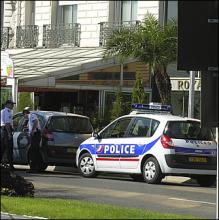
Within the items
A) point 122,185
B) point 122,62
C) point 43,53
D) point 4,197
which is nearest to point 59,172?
point 122,185

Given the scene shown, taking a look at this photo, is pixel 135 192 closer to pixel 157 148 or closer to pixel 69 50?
pixel 157 148

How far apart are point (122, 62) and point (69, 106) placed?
15.1 ft

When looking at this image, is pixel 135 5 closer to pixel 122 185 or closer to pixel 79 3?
pixel 79 3

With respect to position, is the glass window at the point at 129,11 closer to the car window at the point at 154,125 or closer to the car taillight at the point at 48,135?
the car taillight at the point at 48,135

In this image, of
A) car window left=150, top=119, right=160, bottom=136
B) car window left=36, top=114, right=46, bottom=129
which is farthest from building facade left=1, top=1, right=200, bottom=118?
car window left=150, top=119, right=160, bottom=136

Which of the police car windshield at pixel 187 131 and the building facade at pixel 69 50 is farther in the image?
the building facade at pixel 69 50

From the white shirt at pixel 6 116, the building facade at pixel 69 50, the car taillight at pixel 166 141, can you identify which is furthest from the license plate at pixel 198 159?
the building facade at pixel 69 50

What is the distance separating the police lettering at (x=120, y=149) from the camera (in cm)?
1637

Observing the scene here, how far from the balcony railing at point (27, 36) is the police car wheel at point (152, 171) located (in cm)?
1653

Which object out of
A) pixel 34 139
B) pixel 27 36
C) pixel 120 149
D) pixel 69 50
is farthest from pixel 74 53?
pixel 120 149

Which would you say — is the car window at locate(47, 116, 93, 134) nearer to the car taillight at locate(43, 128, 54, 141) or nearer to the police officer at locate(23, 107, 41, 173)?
the car taillight at locate(43, 128, 54, 141)

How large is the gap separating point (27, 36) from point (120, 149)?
54.2 ft

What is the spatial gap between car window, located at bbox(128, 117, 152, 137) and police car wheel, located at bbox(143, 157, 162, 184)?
2.22 feet

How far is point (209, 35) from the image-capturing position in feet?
23.8
